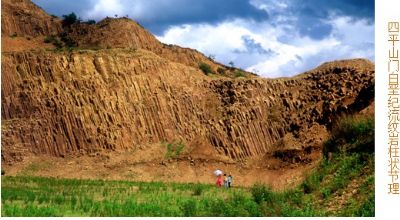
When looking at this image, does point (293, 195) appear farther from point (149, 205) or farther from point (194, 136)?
point (194, 136)

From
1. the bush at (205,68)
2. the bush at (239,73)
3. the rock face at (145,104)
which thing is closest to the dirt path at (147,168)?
the rock face at (145,104)

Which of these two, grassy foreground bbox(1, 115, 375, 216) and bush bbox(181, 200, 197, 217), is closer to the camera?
grassy foreground bbox(1, 115, 375, 216)

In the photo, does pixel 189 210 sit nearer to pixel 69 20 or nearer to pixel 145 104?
pixel 145 104

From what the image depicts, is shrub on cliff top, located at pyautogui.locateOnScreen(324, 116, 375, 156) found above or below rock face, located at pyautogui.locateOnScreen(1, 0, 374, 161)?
below

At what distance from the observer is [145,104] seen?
4622 centimetres

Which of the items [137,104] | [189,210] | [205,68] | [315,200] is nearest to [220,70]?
[205,68]

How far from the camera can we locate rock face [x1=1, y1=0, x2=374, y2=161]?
43.2 m

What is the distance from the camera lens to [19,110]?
44.0 metres

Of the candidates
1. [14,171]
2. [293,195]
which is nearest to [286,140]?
[14,171]

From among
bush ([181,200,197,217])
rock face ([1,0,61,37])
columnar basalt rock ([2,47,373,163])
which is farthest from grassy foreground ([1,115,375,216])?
rock face ([1,0,61,37])

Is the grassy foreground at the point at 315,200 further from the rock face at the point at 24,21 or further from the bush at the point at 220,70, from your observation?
the bush at the point at 220,70

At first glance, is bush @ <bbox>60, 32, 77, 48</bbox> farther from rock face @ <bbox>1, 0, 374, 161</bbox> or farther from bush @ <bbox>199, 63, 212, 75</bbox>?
bush @ <bbox>199, 63, 212, 75</bbox>

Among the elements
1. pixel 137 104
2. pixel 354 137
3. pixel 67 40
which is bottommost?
pixel 354 137
